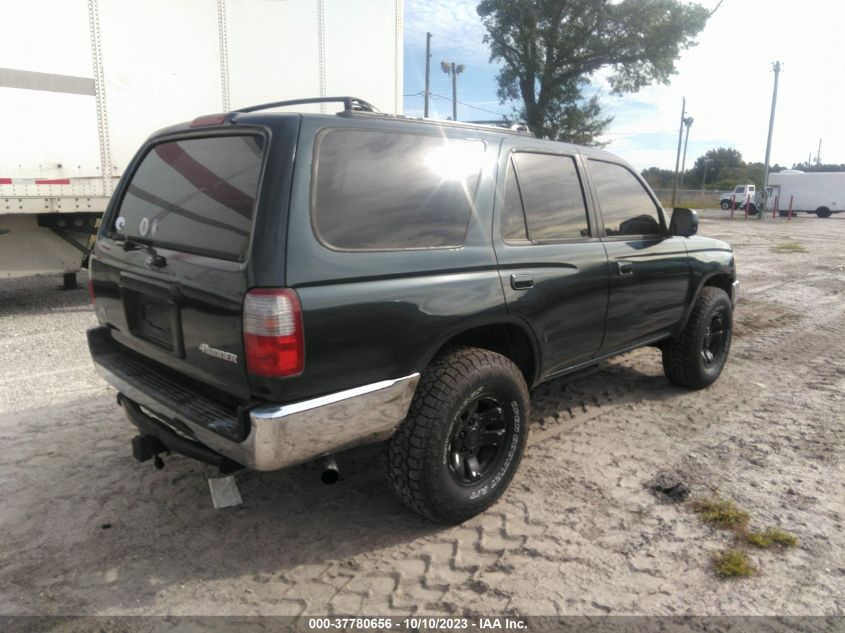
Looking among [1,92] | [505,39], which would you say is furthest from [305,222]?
[505,39]

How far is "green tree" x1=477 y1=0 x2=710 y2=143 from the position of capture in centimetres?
2622

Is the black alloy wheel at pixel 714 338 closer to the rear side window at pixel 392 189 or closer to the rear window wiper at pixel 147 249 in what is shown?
the rear side window at pixel 392 189

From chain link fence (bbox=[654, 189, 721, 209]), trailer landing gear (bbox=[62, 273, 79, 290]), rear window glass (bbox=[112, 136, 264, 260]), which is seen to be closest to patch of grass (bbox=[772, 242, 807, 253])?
trailer landing gear (bbox=[62, 273, 79, 290])

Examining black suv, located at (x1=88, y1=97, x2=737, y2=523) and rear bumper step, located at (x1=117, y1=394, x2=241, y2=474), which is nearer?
black suv, located at (x1=88, y1=97, x2=737, y2=523)

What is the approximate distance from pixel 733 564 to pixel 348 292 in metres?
1.99

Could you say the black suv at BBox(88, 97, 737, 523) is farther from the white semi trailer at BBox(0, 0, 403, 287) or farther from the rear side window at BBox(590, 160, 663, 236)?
the white semi trailer at BBox(0, 0, 403, 287)

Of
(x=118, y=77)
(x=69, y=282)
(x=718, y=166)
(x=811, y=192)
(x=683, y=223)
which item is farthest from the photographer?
(x=718, y=166)

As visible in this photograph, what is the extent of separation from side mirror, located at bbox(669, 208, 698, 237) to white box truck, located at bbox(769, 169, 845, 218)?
125 feet

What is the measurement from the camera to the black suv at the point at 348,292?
237 cm

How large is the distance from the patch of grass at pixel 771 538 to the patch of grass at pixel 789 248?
15.3 meters

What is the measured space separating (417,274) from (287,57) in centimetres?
604

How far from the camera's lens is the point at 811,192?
36.9 m

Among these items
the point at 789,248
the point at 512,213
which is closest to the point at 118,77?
the point at 512,213

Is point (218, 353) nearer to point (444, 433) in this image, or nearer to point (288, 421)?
point (288, 421)
